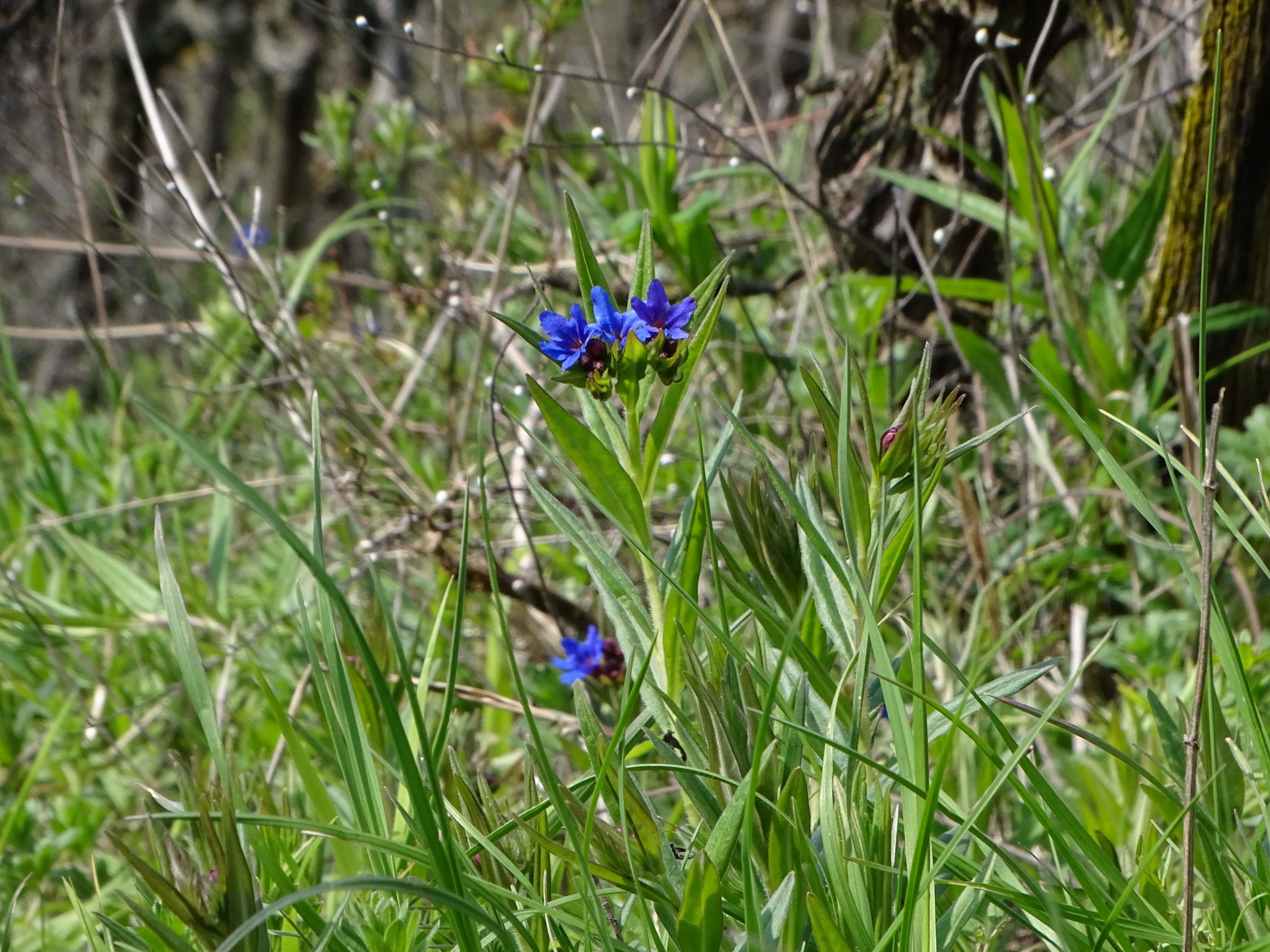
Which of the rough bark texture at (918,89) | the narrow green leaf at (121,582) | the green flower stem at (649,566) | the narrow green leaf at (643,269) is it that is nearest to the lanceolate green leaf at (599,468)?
the green flower stem at (649,566)

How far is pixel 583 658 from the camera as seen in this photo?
132cm

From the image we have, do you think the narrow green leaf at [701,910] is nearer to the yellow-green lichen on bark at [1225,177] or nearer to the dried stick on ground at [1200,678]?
the dried stick on ground at [1200,678]

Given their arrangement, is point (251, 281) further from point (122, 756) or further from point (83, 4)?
point (83, 4)

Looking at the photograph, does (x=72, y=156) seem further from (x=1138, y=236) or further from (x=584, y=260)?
(x=1138, y=236)

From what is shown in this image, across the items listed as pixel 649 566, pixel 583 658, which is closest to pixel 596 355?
pixel 649 566

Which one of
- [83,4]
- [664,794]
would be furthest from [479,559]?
[83,4]

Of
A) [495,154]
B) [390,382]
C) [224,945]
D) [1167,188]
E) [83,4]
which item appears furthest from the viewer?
[83,4]

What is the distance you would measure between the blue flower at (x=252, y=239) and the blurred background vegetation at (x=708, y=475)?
0.03 metres

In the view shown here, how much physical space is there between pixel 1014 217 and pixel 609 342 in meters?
1.30

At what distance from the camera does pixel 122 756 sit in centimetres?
143

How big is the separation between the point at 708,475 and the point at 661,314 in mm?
251

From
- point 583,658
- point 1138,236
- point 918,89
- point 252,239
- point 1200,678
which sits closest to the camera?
A: point 1200,678

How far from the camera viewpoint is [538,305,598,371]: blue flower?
2.90 feet

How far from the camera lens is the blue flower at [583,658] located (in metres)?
1.30
